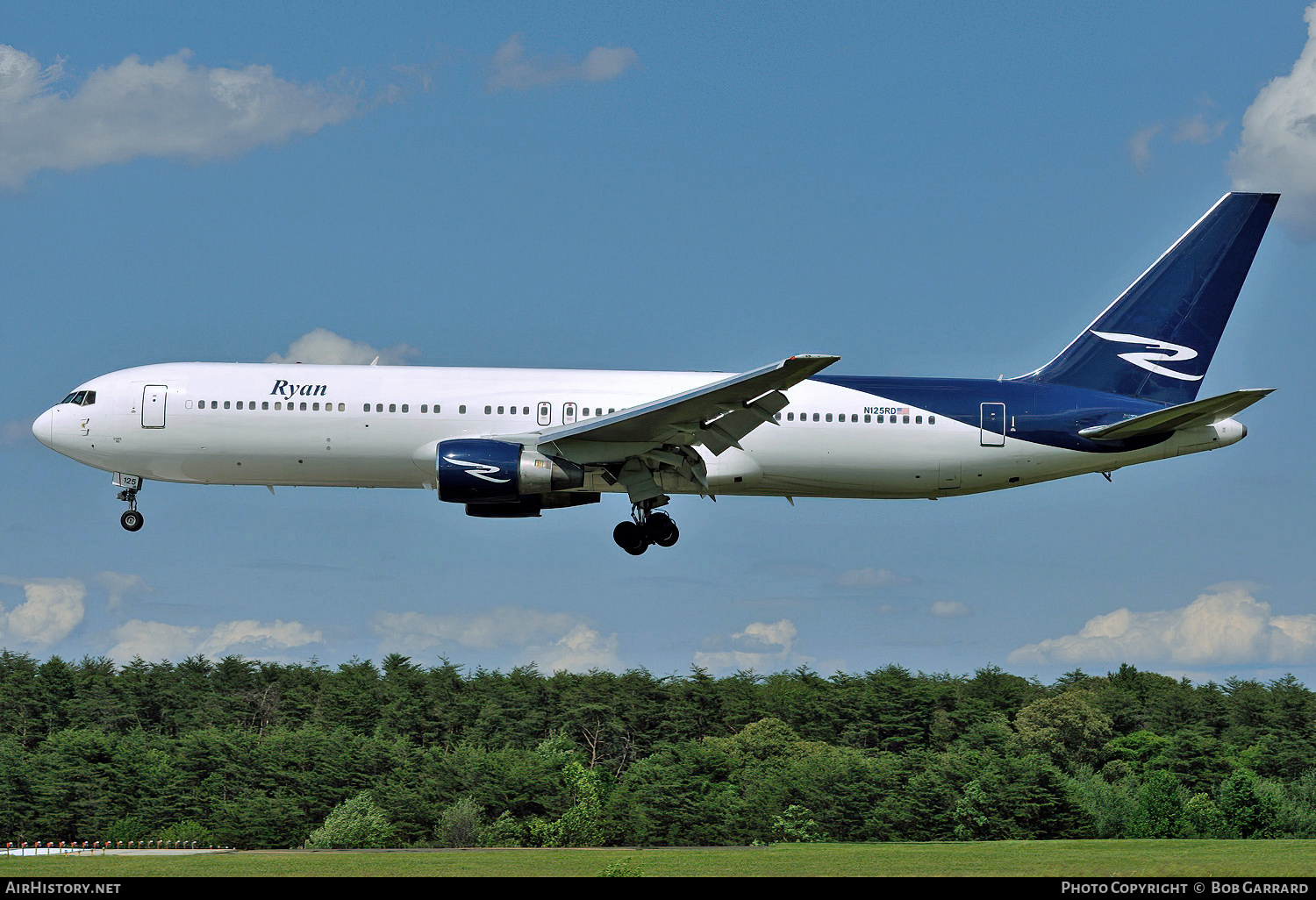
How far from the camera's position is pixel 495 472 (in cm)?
3048

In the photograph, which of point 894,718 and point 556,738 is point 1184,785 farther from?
point 556,738

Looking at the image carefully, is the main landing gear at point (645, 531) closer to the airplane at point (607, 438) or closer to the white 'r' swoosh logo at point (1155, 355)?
the airplane at point (607, 438)

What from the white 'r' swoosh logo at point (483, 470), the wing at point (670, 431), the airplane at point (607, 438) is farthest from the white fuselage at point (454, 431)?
the white 'r' swoosh logo at point (483, 470)

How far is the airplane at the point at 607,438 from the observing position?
32.5 meters

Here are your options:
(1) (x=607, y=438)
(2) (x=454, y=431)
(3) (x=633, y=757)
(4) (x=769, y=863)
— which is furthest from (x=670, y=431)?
(3) (x=633, y=757)

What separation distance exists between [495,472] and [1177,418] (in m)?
16.8

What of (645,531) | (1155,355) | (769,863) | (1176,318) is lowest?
(769,863)

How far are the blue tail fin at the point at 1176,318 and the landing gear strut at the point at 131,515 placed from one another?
2394cm

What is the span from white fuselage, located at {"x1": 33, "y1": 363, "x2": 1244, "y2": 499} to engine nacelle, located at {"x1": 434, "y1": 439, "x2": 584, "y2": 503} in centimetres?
179

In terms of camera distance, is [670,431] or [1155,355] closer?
[670,431]

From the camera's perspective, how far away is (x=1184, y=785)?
83.4 m

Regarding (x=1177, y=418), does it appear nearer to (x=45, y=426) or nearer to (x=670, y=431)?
(x=670, y=431)
